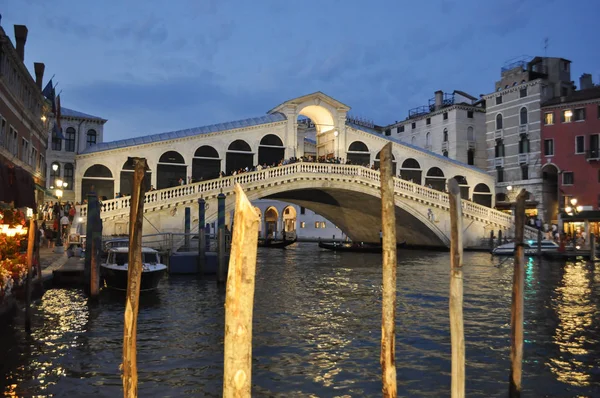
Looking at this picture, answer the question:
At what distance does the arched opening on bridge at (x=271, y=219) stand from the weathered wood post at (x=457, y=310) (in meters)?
44.0

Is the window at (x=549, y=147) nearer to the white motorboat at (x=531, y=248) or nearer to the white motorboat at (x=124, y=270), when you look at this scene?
the white motorboat at (x=531, y=248)

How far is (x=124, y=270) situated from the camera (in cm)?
1491

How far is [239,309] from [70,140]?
28.2 m

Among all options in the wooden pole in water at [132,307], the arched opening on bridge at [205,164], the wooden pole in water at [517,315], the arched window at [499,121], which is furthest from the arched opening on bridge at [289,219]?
the wooden pole in water at [132,307]

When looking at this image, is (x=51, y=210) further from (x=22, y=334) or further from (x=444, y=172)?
(x=444, y=172)

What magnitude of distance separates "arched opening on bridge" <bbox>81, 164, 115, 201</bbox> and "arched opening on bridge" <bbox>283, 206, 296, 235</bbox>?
79.9 ft

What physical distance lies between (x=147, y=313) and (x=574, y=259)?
816 inches

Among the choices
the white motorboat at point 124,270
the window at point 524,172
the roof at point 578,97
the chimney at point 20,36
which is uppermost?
the roof at point 578,97

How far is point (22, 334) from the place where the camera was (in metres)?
9.66

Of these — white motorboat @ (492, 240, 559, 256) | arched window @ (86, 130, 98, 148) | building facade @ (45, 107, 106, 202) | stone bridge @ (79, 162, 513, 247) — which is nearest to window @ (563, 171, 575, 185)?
stone bridge @ (79, 162, 513, 247)

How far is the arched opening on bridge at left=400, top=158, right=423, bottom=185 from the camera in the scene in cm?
3475

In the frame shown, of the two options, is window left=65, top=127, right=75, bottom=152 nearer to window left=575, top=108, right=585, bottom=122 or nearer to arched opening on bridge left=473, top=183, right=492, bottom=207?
arched opening on bridge left=473, top=183, right=492, bottom=207

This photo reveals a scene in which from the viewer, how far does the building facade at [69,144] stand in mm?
27516

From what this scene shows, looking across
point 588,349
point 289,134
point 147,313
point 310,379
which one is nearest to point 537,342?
point 588,349
